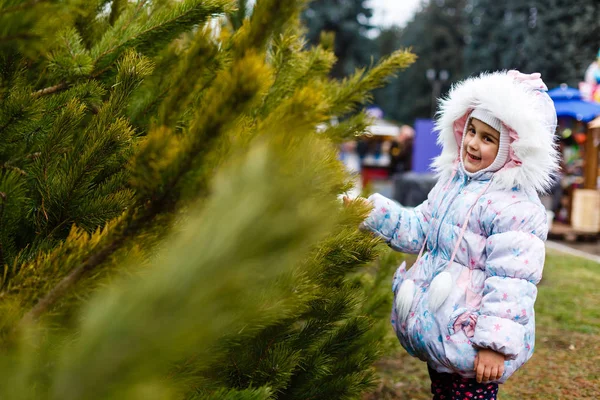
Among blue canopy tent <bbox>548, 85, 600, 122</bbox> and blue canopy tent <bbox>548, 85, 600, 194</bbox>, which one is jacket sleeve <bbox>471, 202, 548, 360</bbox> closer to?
blue canopy tent <bbox>548, 85, 600, 194</bbox>

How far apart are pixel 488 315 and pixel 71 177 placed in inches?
54.8

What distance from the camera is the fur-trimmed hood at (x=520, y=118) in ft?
7.04

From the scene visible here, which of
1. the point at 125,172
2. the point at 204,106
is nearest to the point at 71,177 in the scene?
the point at 125,172

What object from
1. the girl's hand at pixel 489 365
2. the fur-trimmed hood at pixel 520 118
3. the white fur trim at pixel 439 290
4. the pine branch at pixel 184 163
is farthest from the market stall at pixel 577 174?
the pine branch at pixel 184 163

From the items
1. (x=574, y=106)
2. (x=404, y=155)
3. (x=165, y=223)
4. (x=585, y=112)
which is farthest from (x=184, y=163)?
(x=404, y=155)

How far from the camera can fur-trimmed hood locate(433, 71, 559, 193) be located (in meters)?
2.14

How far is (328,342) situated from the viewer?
176 centimetres

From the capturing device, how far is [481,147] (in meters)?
2.27

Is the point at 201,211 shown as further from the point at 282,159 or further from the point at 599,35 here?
the point at 599,35

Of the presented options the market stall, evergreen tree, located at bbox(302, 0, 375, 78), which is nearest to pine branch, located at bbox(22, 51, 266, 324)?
the market stall

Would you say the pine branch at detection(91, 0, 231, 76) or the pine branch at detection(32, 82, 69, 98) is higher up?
the pine branch at detection(91, 0, 231, 76)

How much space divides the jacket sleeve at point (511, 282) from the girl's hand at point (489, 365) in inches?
1.4

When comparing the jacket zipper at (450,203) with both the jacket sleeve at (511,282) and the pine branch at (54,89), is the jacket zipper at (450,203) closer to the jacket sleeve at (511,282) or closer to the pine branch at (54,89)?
the jacket sleeve at (511,282)

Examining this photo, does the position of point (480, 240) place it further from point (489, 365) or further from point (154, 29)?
point (154, 29)
